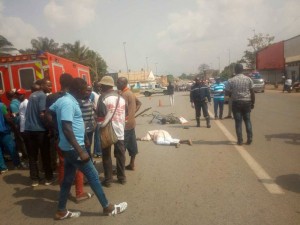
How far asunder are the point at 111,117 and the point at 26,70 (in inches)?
161

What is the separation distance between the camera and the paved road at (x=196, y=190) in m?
4.08

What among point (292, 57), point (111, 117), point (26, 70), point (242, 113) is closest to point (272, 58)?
point (292, 57)

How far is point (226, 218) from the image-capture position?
3.93 metres

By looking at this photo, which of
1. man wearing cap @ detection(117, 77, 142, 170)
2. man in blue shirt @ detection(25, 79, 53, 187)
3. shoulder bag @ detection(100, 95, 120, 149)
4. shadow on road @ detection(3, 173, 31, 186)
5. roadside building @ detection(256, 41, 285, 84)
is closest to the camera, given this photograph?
shoulder bag @ detection(100, 95, 120, 149)

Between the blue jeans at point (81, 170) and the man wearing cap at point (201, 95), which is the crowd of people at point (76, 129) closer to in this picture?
the blue jeans at point (81, 170)

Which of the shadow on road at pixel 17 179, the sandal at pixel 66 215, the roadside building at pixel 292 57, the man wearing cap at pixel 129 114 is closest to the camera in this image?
the sandal at pixel 66 215

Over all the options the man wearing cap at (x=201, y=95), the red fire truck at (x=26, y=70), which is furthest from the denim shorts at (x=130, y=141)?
the man wearing cap at (x=201, y=95)

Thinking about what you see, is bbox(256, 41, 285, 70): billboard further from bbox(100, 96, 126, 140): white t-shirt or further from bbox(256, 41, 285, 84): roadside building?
bbox(100, 96, 126, 140): white t-shirt

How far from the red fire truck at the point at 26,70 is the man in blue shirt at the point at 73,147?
4.07 metres

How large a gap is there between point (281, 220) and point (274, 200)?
0.63 meters

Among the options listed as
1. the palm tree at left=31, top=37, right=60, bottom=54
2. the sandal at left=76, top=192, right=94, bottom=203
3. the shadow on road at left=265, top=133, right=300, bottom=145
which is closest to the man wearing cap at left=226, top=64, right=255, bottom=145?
the shadow on road at left=265, top=133, right=300, bottom=145

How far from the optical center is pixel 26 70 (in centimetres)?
820

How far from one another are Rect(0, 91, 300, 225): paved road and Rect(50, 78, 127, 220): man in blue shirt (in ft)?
0.55

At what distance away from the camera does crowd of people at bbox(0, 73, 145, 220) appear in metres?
4.08
